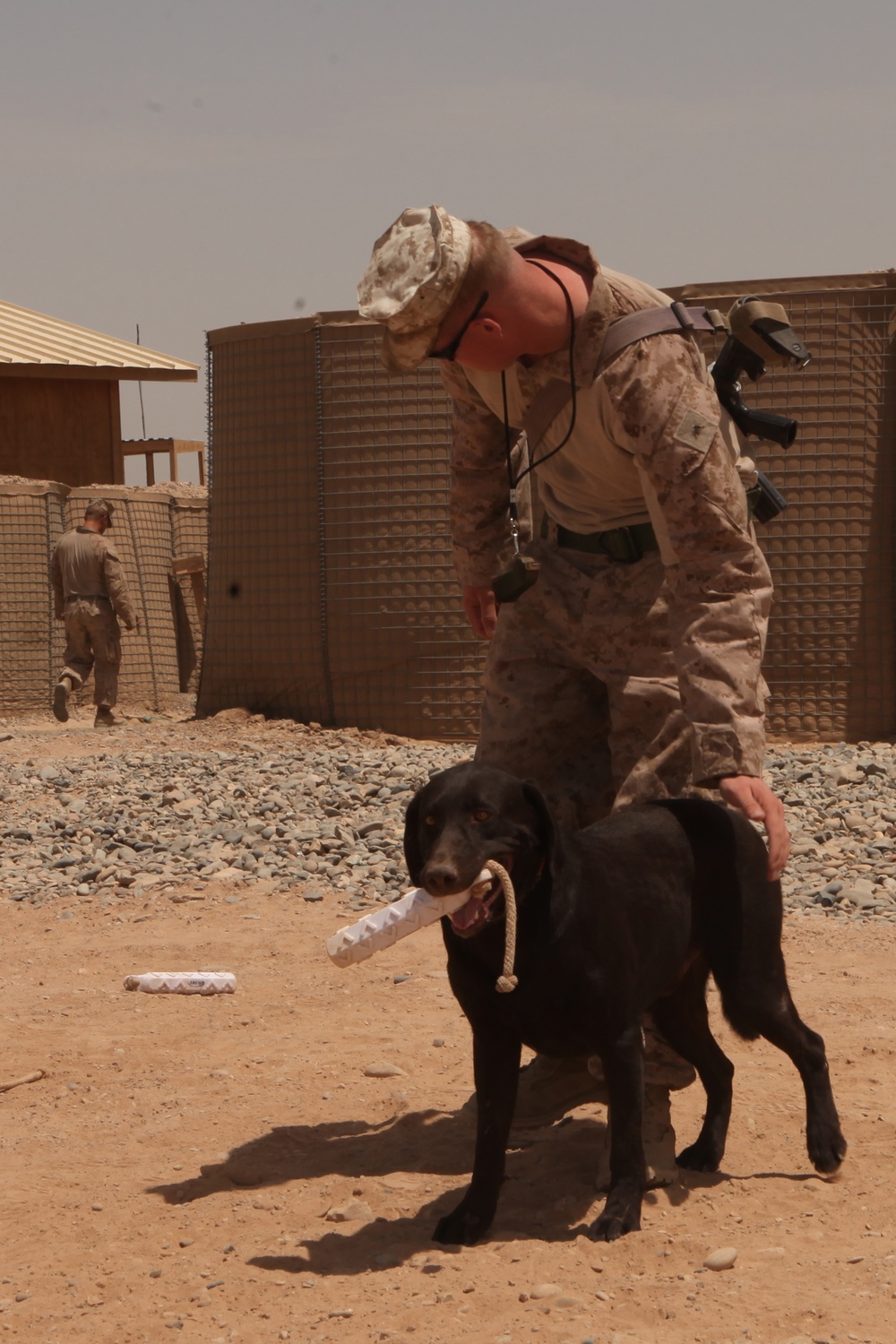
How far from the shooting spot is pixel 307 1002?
5.41 meters

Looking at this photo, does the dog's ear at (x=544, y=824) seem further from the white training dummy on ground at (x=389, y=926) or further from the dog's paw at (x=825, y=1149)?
the dog's paw at (x=825, y=1149)

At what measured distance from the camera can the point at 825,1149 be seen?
3.55 meters

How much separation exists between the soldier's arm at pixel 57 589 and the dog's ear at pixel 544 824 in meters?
12.2

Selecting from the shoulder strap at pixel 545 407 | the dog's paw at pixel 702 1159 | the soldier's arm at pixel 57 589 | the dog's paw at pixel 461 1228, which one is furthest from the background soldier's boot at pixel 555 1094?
the soldier's arm at pixel 57 589

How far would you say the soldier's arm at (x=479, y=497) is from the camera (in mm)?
4074

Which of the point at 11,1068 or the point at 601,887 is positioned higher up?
the point at 601,887

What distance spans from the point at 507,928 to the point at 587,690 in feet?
3.44

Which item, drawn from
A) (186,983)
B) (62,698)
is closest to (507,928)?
(186,983)

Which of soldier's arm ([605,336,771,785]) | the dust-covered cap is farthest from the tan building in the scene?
soldier's arm ([605,336,771,785])

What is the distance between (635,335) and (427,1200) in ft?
6.60

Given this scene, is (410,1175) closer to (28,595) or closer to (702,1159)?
(702,1159)

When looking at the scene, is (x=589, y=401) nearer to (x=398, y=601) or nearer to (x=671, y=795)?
(x=671, y=795)

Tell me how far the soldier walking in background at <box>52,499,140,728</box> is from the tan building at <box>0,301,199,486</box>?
155 inches

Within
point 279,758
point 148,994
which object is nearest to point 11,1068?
point 148,994
